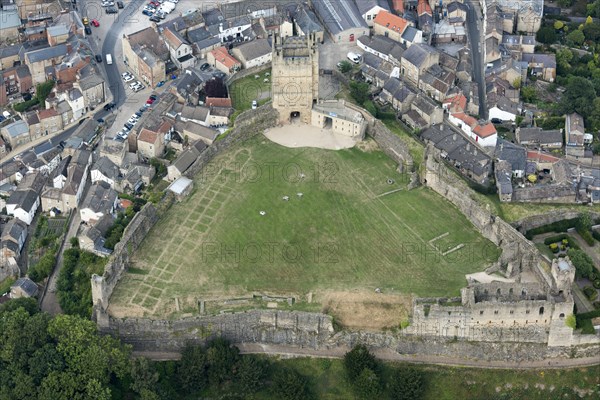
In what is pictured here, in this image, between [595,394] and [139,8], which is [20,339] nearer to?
[595,394]

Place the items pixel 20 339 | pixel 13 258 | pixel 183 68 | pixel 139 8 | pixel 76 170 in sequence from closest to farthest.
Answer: pixel 20 339
pixel 13 258
pixel 76 170
pixel 183 68
pixel 139 8

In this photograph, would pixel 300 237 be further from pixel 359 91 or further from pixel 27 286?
pixel 27 286

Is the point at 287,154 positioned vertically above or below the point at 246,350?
above

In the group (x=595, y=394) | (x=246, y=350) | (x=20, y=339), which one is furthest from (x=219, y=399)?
(x=595, y=394)

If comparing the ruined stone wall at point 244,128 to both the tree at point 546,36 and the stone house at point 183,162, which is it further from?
the tree at point 546,36

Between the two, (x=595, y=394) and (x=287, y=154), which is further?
(x=287, y=154)
